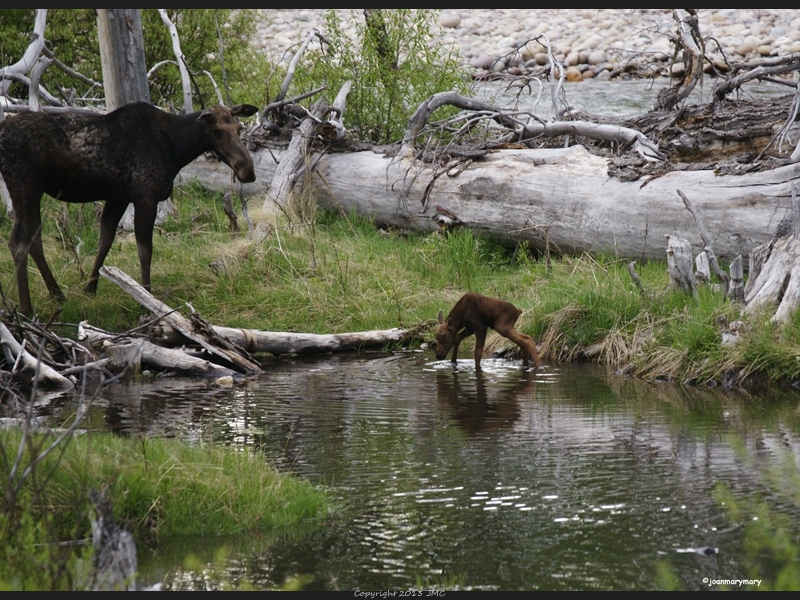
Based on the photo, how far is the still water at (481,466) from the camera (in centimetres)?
448

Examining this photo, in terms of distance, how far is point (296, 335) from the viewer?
1024 cm

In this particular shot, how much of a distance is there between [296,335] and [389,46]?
20.6 feet

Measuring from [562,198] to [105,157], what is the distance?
16.2ft

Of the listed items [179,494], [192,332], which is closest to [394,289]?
[192,332]

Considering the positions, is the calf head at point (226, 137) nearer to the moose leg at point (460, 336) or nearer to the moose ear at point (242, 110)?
the moose ear at point (242, 110)

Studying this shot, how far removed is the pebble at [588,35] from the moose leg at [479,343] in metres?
20.0

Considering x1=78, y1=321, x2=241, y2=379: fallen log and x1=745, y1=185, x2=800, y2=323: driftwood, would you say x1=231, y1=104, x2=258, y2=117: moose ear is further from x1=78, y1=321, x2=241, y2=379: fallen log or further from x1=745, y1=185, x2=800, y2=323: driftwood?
x1=745, y1=185, x2=800, y2=323: driftwood

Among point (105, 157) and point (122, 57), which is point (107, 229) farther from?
point (122, 57)

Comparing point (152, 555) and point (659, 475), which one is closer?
point (152, 555)

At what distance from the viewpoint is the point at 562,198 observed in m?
11.7

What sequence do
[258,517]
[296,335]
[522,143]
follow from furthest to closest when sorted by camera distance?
1. [522,143]
2. [296,335]
3. [258,517]

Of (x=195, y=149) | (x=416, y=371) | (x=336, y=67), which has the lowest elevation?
(x=416, y=371)

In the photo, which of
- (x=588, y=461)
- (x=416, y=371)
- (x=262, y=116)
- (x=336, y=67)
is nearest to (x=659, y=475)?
(x=588, y=461)

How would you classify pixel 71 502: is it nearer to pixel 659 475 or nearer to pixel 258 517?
pixel 258 517
